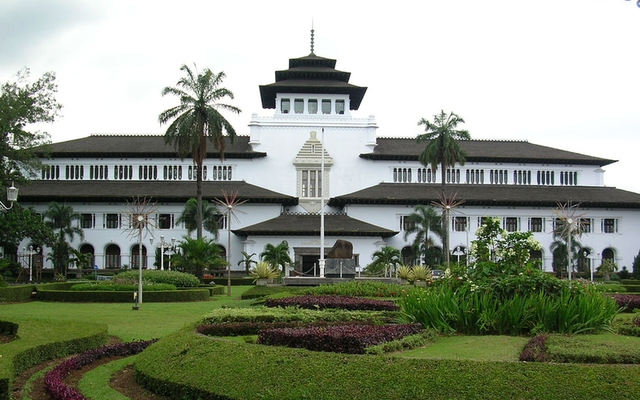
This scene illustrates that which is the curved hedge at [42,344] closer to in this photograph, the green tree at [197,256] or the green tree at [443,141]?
the green tree at [197,256]

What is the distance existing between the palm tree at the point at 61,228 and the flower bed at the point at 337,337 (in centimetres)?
4793

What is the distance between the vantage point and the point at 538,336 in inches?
465

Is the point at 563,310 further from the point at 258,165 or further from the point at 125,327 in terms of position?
the point at 258,165

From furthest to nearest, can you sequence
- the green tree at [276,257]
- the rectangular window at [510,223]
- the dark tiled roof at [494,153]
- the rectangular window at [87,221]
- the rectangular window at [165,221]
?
the dark tiled roof at [494,153], the rectangular window at [510,223], the rectangular window at [87,221], the rectangular window at [165,221], the green tree at [276,257]

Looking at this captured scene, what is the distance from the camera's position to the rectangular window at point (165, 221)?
2378 inches

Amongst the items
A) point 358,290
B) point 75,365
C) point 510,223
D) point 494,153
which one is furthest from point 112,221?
point 75,365

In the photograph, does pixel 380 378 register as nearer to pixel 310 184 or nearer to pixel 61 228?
pixel 61 228

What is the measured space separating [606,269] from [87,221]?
4327 centimetres

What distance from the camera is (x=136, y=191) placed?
59.9m

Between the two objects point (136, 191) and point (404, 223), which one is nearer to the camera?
point (136, 191)

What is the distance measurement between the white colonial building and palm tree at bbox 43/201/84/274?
1.97 metres

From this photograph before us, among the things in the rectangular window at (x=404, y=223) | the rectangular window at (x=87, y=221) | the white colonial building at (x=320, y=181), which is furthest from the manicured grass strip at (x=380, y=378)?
the rectangular window at (x=87, y=221)

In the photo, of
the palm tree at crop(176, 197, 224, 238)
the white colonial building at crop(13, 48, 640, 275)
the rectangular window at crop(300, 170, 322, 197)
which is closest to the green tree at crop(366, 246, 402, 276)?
the white colonial building at crop(13, 48, 640, 275)

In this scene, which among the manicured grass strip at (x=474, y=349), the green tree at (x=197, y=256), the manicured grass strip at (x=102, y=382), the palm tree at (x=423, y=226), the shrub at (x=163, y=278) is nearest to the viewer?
the manicured grass strip at (x=474, y=349)
